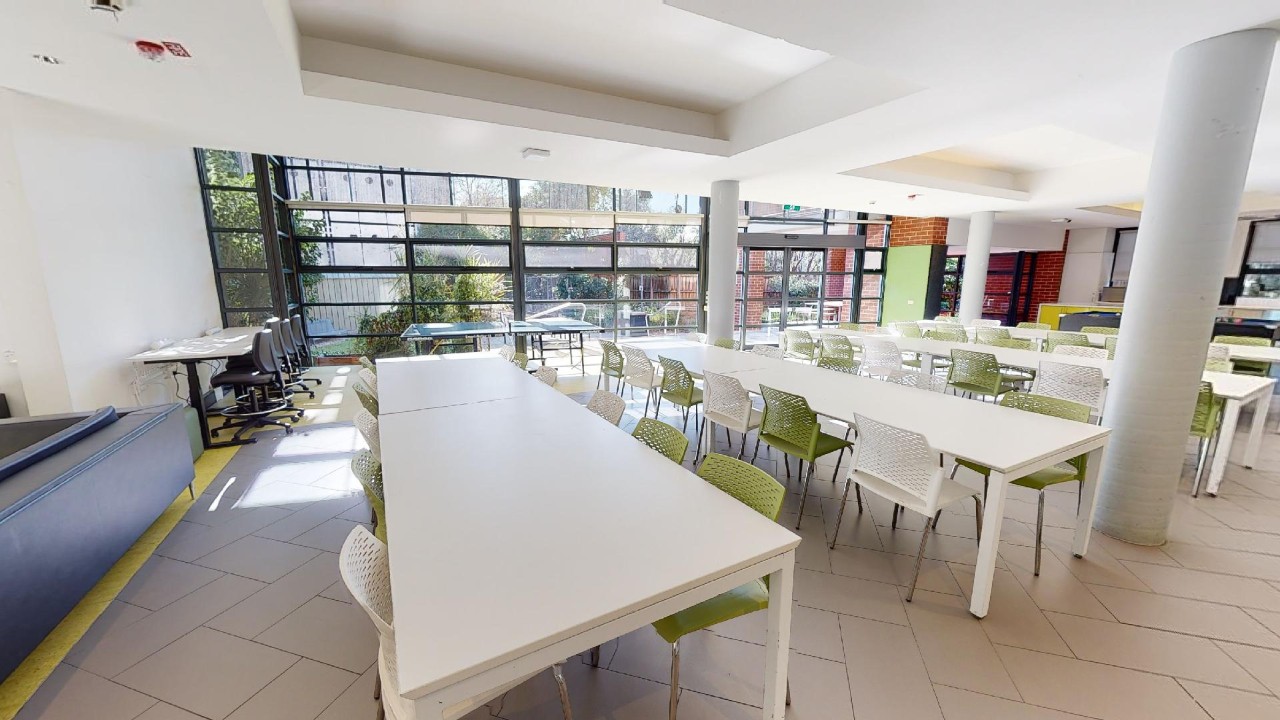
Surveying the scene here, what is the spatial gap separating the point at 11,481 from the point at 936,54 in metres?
4.82

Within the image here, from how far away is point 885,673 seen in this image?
71.4 inches

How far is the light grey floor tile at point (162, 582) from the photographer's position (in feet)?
7.43

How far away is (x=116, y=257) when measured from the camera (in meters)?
3.94

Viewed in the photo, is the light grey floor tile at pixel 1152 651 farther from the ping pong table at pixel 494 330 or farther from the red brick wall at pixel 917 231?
the red brick wall at pixel 917 231

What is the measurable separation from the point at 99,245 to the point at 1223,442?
8.50m

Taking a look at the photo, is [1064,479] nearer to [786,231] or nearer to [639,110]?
[639,110]

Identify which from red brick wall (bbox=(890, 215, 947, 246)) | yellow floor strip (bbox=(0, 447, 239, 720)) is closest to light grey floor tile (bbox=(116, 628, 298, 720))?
yellow floor strip (bbox=(0, 447, 239, 720))

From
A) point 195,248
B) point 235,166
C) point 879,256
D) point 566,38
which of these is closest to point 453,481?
point 566,38

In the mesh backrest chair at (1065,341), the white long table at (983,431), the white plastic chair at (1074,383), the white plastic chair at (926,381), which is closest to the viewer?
the white long table at (983,431)

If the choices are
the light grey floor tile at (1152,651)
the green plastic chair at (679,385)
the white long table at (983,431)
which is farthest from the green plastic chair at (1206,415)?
the green plastic chair at (679,385)

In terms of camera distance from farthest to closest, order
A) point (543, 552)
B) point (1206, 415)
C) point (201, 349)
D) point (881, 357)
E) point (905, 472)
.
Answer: point (881, 357)
point (201, 349)
point (1206, 415)
point (905, 472)
point (543, 552)

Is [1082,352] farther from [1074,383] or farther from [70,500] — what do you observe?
[70,500]

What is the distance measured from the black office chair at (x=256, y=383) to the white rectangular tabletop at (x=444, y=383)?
1239 mm

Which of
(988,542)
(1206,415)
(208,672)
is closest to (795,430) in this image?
(988,542)
